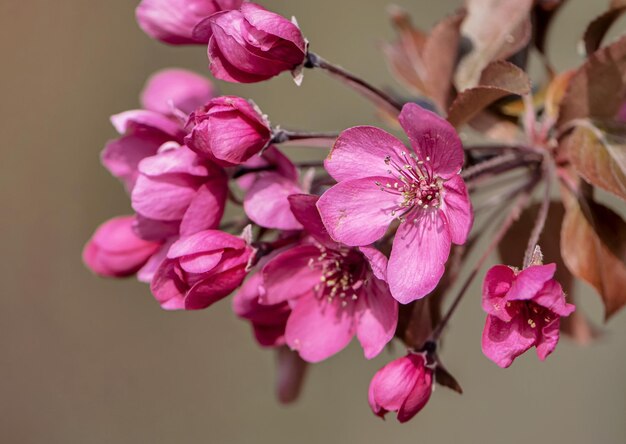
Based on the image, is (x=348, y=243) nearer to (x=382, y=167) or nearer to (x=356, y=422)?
(x=382, y=167)

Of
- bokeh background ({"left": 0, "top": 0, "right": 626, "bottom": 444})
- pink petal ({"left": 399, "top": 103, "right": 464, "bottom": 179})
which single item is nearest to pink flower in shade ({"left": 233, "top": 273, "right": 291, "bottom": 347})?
pink petal ({"left": 399, "top": 103, "right": 464, "bottom": 179})

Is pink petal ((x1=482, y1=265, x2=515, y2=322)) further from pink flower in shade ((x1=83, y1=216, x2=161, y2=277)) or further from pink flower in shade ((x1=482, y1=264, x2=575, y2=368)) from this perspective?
pink flower in shade ((x1=83, y1=216, x2=161, y2=277))

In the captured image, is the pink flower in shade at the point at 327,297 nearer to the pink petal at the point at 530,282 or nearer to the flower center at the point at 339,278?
the flower center at the point at 339,278

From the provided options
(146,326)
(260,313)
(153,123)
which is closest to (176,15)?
(153,123)

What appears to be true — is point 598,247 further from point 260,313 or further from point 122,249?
point 122,249

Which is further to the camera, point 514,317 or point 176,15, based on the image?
point 176,15

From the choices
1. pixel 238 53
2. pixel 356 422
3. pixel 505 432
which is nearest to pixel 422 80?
pixel 238 53

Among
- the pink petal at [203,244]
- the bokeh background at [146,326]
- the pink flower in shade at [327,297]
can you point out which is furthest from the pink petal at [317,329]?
the bokeh background at [146,326]

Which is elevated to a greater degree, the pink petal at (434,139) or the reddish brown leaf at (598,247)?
the pink petal at (434,139)
